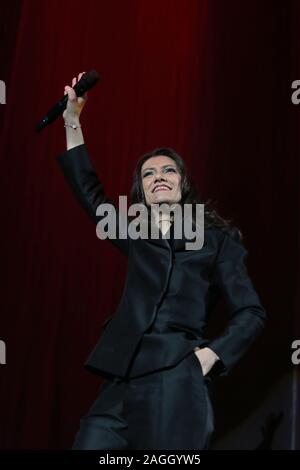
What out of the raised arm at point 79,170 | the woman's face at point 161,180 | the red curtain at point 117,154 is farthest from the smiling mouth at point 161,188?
the red curtain at point 117,154

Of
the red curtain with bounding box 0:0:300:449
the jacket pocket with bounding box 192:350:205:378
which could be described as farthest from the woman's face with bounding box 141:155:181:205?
the red curtain with bounding box 0:0:300:449

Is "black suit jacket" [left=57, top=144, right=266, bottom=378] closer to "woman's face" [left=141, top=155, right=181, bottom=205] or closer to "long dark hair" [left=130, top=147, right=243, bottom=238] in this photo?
"long dark hair" [left=130, top=147, right=243, bottom=238]

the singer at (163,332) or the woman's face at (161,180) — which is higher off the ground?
the woman's face at (161,180)

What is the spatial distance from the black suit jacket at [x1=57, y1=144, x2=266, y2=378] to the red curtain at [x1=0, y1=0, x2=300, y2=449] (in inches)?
26.3

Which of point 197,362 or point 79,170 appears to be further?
point 79,170

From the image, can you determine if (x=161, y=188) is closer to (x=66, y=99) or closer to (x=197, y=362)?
(x=66, y=99)

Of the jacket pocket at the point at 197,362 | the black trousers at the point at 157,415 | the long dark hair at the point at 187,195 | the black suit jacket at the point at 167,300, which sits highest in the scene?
the long dark hair at the point at 187,195

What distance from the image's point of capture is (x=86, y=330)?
210cm

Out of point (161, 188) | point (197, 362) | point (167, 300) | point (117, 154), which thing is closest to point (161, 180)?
point (161, 188)

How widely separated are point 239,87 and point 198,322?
1.27 m

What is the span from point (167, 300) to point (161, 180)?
0.33 meters

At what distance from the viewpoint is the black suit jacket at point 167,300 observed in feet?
4.24

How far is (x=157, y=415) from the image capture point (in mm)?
1242

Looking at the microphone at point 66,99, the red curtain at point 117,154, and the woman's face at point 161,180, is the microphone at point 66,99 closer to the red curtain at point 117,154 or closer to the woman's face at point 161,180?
the woman's face at point 161,180
